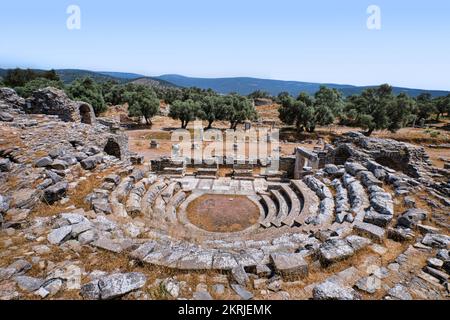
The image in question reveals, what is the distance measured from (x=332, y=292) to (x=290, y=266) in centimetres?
97

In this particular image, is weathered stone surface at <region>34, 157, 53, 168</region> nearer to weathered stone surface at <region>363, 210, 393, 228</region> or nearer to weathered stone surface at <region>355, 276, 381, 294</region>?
weathered stone surface at <region>355, 276, 381, 294</region>

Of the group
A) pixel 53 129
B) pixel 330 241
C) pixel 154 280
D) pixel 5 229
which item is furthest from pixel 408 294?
pixel 53 129

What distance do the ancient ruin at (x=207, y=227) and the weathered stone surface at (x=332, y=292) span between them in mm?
22

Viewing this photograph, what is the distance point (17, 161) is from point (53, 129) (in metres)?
3.07

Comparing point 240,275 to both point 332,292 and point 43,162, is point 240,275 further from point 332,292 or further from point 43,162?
point 43,162

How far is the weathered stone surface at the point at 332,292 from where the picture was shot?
13.9 ft

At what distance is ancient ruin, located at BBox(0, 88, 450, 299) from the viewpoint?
15.5ft

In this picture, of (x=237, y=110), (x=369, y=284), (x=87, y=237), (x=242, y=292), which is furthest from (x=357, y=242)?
(x=237, y=110)

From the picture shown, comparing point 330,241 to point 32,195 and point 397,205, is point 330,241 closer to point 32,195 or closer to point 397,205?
point 397,205

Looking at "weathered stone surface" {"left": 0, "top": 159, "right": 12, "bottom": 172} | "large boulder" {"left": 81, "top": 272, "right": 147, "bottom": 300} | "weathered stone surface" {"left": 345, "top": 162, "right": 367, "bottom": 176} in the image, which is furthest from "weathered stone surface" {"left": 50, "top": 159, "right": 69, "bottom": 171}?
"weathered stone surface" {"left": 345, "top": 162, "right": 367, "bottom": 176}

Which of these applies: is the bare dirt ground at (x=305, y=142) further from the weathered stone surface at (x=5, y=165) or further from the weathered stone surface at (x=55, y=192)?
the weathered stone surface at (x=5, y=165)

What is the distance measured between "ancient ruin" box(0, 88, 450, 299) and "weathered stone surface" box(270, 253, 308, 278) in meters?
0.03

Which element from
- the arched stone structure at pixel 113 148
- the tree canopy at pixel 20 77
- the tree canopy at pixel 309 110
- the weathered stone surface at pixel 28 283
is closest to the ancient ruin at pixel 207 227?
the weathered stone surface at pixel 28 283

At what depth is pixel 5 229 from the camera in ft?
20.3
